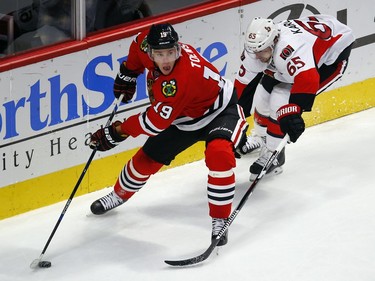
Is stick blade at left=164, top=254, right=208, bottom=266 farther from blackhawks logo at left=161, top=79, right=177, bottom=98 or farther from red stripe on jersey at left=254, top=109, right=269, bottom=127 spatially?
red stripe on jersey at left=254, top=109, right=269, bottom=127

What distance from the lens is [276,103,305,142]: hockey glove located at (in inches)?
251

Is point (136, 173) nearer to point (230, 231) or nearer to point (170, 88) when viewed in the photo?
point (230, 231)

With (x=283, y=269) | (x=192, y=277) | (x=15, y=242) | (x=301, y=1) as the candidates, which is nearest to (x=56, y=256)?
(x=15, y=242)

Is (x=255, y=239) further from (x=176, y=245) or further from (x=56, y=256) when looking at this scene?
(x=56, y=256)

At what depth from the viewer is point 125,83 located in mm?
6617

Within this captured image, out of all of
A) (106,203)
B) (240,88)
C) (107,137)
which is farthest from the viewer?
(240,88)

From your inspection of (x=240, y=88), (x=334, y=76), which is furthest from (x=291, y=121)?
(x=334, y=76)

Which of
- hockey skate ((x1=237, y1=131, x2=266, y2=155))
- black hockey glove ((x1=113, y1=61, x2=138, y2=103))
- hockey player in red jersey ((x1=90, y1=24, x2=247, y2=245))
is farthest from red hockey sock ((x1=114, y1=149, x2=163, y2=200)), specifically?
hockey skate ((x1=237, y1=131, x2=266, y2=155))

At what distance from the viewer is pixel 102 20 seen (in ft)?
22.9

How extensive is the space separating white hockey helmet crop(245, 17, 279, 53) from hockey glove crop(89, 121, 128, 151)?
80 centimetres

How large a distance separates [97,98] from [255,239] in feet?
4.05

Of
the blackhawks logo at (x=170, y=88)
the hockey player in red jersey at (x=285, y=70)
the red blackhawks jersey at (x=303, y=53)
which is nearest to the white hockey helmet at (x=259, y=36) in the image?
the hockey player in red jersey at (x=285, y=70)

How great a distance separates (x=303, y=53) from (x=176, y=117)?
2.81 ft

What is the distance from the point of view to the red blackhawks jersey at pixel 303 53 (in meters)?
6.52
